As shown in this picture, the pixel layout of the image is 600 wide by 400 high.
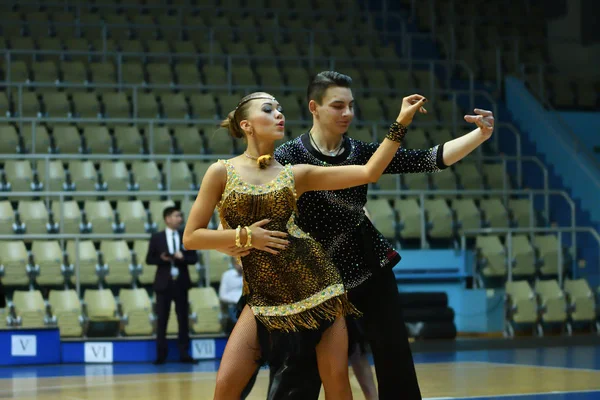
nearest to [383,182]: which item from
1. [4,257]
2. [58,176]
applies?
[58,176]

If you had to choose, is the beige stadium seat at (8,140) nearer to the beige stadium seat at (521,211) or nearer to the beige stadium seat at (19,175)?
the beige stadium seat at (19,175)

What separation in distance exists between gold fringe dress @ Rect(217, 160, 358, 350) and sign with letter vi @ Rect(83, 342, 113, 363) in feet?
25.8

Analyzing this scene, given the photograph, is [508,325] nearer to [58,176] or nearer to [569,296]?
[569,296]

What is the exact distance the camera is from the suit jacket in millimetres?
11680

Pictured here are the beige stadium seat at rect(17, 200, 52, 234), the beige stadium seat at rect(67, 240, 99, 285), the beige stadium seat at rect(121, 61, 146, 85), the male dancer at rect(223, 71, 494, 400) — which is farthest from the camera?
the beige stadium seat at rect(121, 61, 146, 85)

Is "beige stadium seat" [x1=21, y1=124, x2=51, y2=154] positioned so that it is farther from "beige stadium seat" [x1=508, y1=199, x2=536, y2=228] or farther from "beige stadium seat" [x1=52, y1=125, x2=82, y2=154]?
"beige stadium seat" [x1=508, y1=199, x2=536, y2=228]

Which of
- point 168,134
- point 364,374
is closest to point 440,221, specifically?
point 168,134

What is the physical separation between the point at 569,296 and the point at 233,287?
4944mm

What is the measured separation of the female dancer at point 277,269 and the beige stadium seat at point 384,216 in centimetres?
928

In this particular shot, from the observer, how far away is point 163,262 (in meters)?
11.7

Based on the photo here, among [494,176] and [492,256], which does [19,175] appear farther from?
[494,176]

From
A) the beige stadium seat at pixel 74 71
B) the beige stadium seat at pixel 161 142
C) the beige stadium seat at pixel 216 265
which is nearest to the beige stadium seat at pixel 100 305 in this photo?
the beige stadium seat at pixel 216 265

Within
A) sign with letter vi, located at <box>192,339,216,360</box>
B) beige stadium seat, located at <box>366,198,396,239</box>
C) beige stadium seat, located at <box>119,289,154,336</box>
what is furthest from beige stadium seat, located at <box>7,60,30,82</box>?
beige stadium seat, located at <box>366,198,396,239</box>

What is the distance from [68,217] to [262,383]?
177 inches
